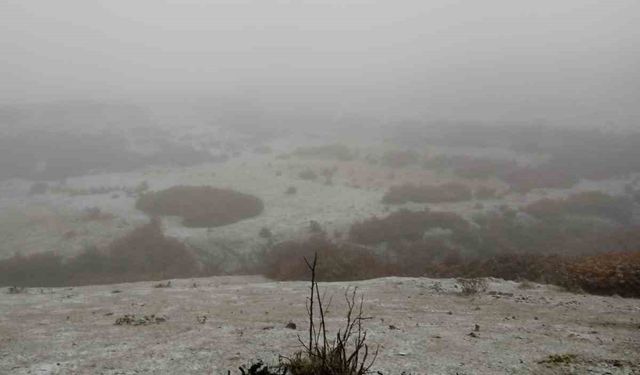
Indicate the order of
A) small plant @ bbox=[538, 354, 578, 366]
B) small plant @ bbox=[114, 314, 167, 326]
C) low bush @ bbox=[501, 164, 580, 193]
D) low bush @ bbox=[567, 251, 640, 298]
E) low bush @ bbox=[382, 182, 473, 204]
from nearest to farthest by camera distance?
small plant @ bbox=[538, 354, 578, 366], small plant @ bbox=[114, 314, 167, 326], low bush @ bbox=[567, 251, 640, 298], low bush @ bbox=[382, 182, 473, 204], low bush @ bbox=[501, 164, 580, 193]

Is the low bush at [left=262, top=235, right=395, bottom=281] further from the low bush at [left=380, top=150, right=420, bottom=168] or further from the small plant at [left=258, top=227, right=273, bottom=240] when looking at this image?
the low bush at [left=380, top=150, right=420, bottom=168]

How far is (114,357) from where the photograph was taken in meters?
8.04

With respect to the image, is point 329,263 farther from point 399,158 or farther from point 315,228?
point 399,158

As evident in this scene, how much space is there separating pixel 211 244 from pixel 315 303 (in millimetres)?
11073

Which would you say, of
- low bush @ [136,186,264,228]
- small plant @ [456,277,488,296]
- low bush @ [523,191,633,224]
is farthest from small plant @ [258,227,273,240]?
low bush @ [523,191,633,224]

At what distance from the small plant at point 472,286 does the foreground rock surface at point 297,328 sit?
0.25m

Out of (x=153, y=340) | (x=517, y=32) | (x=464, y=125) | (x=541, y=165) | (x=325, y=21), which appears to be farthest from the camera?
(x=325, y=21)

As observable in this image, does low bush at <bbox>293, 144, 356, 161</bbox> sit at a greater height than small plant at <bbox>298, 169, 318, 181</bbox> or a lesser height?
greater

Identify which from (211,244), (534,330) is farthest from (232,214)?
(534,330)

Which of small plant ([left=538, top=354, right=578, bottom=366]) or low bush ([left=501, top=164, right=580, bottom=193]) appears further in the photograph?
low bush ([left=501, top=164, right=580, bottom=193])

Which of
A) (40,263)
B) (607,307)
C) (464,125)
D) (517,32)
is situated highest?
(517,32)

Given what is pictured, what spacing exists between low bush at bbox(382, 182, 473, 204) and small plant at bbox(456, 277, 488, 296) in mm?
14256

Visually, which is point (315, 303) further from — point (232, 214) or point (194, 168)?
point (194, 168)

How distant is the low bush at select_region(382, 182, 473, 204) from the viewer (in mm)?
27938
